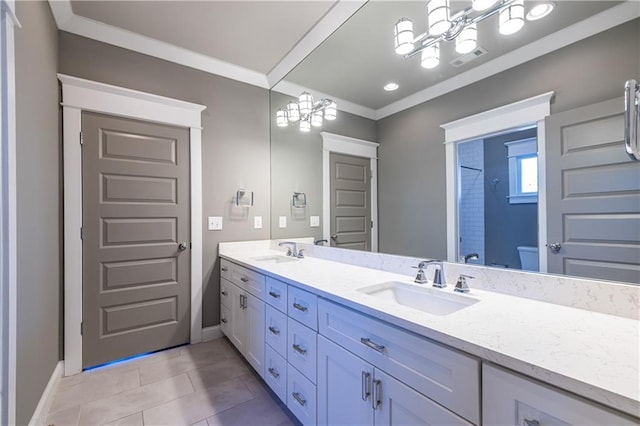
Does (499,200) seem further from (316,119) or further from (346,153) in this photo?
(316,119)

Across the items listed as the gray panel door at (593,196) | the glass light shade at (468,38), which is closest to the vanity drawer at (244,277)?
the gray panel door at (593,196)

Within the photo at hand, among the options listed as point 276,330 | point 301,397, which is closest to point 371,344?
point 301,397

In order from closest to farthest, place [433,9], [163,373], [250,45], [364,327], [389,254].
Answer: [364,327]
[433,9]
[389,254]
[163,373]
[250,45]

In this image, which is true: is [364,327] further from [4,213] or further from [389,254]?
[4,213]

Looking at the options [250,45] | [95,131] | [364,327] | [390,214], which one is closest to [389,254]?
[390,214]

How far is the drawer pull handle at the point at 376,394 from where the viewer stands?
0.99m

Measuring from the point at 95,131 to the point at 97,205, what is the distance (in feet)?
1.84

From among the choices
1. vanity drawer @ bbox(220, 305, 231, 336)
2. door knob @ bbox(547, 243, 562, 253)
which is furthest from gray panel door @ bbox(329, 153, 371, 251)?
vanity drawer @ bbox(220, 305, 231, 336)

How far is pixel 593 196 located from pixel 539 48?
2.06 ft

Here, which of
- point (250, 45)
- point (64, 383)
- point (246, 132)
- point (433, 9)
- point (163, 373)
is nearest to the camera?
point (433, 9)

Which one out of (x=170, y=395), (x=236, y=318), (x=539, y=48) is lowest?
(x=170, y=395)

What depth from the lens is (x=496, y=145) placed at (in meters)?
1.25

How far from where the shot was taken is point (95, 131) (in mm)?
2064

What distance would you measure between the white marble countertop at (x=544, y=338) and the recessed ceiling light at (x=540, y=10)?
3.77 ft
